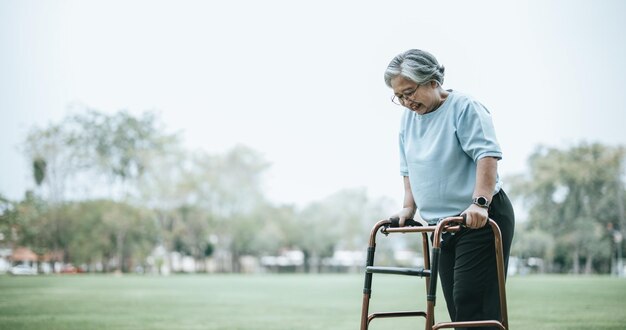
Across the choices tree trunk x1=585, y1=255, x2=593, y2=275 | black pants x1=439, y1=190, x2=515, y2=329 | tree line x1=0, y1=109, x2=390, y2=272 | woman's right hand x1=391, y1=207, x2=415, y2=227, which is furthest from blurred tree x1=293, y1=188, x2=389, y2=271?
black pants x1=439, y1=190, x2=515, y2=329

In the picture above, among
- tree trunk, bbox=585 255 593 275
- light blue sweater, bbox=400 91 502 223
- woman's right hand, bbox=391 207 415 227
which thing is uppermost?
light blue sweater, bbox=400 91 502 223

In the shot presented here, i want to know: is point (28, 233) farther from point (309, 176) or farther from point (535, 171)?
point (535, 171)

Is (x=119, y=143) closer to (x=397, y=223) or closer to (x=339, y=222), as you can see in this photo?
(x=339, y=222)

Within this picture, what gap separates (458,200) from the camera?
304 centimetres

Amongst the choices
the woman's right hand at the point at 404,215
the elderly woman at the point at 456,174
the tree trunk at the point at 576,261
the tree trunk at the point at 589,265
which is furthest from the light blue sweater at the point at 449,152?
the tree trunk at the point at 589,265

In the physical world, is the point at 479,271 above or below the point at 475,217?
below

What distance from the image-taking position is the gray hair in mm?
2951

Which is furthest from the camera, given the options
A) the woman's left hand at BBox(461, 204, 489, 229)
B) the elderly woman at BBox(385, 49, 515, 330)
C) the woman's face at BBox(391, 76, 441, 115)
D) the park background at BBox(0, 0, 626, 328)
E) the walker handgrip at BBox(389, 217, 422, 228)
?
the park background at BBox(0, 0, 626, 328)

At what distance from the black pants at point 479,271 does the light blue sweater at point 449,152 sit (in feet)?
0.48

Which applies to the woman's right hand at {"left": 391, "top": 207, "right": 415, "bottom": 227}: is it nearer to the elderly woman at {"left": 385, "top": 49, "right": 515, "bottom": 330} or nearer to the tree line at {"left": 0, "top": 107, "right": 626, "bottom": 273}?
the elderly woman at {"left": 385, "top": 49, "right": 515, "bottom": 330}

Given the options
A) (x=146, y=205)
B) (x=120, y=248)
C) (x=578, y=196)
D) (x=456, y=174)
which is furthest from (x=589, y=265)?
(x=456, y=174)

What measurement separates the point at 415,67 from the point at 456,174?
54 cm

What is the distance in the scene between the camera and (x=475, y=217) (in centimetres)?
276

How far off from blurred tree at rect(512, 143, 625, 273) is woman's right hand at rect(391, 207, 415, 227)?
5085 centimetres
